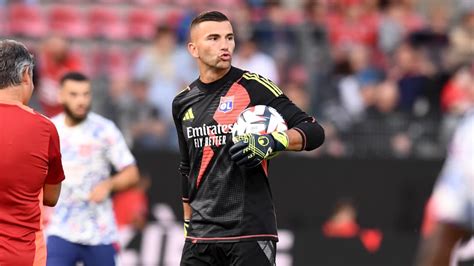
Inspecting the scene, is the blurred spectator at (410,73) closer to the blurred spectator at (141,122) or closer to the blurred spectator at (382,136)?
the blurred spectator at (382,136)

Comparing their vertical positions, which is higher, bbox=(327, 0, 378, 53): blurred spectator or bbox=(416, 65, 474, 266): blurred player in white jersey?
bbox=(327, 0, 378, 53): blurred spectator

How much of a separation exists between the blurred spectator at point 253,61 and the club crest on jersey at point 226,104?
7903mm

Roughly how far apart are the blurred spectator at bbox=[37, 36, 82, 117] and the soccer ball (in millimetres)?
7605

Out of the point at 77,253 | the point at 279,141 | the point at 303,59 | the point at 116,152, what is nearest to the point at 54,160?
the point at 279,141

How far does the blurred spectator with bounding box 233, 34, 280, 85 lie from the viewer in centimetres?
1518

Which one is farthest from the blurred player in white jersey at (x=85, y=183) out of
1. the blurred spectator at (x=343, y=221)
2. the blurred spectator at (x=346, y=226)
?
the blurred spectator at (x=343, y=221)

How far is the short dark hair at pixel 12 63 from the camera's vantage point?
6.55 meters

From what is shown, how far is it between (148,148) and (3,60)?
8093 millimetres

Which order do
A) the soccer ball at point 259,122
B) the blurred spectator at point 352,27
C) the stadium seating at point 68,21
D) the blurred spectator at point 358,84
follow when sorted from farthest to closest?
the stadium seating at point 68,21 → the blurred spectator at point 352,27 → the blurred spectator at point 358,84 → the soccer ball at point 259,122

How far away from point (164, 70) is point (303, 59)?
1928 millimetres

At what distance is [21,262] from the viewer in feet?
21.7

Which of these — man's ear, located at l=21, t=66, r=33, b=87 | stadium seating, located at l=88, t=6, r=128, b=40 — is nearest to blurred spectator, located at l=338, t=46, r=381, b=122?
stadium seating, located at l=88, t=6, r=128, b=40

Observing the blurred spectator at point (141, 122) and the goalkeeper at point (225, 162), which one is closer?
the goalkeeper at point (225, 162)

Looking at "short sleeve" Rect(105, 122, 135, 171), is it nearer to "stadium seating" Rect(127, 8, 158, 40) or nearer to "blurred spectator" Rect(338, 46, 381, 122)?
"blurred spectator" Rect(338, 46, 381, 122)
